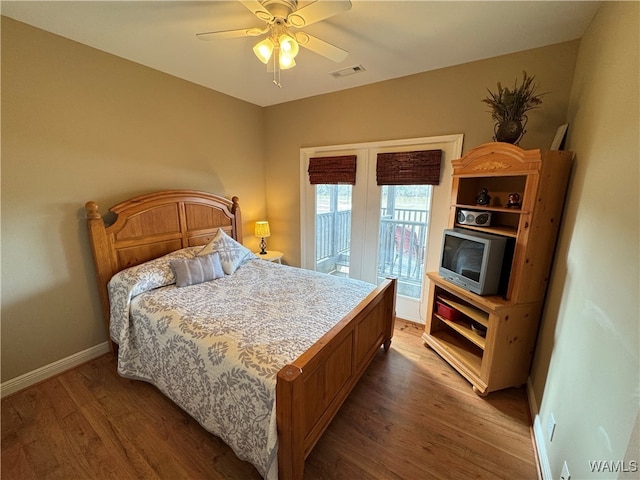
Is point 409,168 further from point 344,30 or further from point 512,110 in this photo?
point 344,30

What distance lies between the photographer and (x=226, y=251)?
276cm

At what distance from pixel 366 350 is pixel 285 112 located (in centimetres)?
312

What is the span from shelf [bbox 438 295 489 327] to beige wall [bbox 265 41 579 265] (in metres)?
0.84

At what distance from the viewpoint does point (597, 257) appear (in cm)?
119

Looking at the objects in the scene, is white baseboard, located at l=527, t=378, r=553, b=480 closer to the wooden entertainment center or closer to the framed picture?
the wooden entertainment center

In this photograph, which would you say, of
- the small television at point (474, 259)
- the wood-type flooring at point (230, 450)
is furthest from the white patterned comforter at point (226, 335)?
the small television at point (474, 259)

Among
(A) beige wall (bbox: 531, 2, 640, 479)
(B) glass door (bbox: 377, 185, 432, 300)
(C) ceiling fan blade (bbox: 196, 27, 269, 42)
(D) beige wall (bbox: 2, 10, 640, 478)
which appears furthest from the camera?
(B) glass door (bbox: 377, 185, 432, 300)

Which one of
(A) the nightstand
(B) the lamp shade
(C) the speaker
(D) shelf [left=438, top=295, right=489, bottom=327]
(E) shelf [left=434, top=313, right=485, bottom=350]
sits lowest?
(E) shelf [left=434, top=313, right=485, bottom=350]

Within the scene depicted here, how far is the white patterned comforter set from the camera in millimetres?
1315

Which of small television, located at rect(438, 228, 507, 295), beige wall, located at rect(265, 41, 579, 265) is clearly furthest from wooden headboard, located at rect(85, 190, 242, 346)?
small television, located at rect(438, 228, 507, 295)

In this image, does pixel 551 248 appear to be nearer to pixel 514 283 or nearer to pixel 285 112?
pixel 514 283

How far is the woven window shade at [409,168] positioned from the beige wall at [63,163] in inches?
89.2

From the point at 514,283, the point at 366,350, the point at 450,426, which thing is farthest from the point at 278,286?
the point at 514,283

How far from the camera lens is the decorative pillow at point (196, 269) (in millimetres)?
2301
